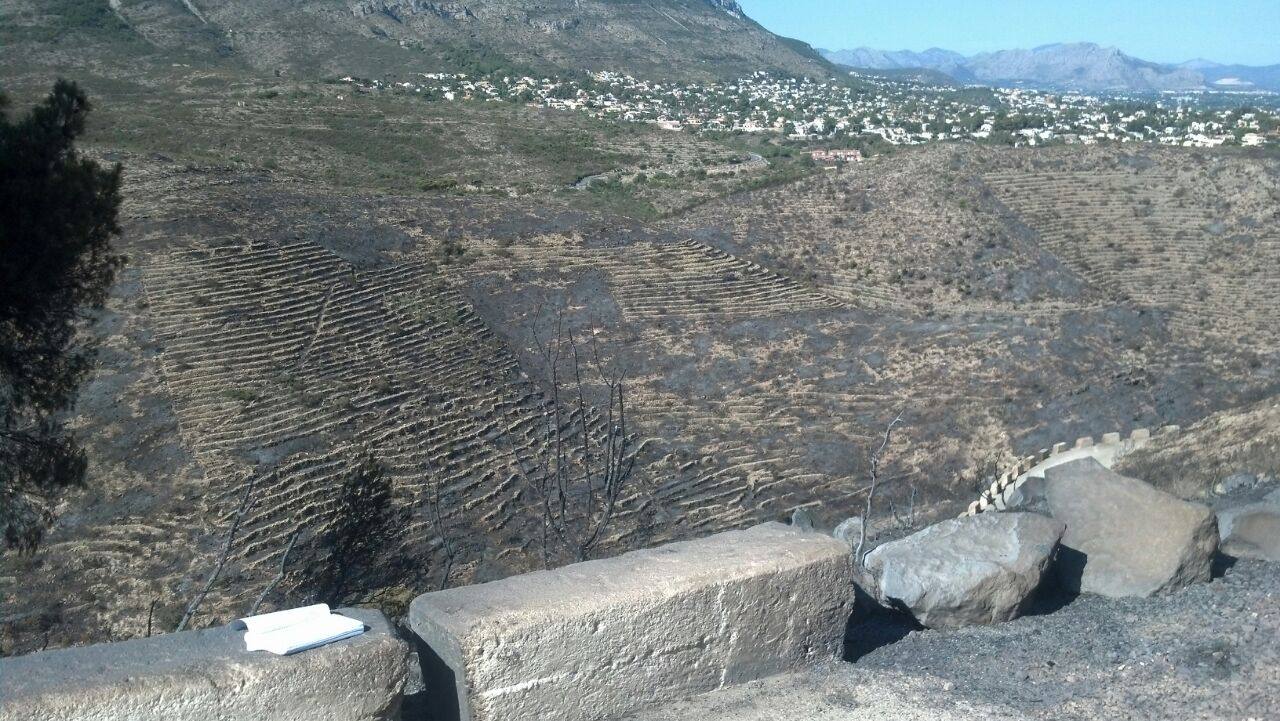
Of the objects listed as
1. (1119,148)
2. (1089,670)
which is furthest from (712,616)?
(1119,148)

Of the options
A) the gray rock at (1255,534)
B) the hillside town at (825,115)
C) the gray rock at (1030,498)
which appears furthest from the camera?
the hillside town at (825,115)

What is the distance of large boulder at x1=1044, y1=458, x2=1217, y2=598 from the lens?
18.0 ft

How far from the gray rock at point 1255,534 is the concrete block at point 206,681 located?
15.6 feet

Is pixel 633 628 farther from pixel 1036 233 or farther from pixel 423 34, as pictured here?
pixel 423 34

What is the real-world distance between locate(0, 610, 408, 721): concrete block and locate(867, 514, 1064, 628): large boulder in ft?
8.67

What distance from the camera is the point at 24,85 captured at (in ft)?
114

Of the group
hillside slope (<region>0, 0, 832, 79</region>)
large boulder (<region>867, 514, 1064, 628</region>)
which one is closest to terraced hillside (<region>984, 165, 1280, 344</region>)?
large boulder (<region>867, 514, 1064, 628</region>)

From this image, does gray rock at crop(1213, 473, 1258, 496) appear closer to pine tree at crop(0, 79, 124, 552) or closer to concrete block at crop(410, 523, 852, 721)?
concrete block at crop(410, 523, 852, 721)

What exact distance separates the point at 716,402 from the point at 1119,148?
2030 cm

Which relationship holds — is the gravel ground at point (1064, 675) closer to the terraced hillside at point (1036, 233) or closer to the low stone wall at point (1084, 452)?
the low stone wall at point (1084, 452)

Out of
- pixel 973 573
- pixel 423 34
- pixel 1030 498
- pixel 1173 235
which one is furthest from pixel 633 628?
pixel 423 34

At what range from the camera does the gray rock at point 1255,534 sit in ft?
19.7

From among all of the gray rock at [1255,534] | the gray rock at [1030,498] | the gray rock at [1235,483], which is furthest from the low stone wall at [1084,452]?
the gray rock at [1255,534]

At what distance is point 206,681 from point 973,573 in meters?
3.48
